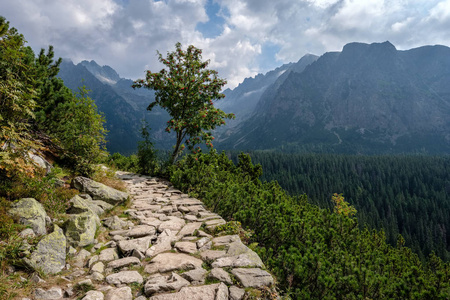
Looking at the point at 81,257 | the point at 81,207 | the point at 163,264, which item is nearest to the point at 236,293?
the point at 163,264

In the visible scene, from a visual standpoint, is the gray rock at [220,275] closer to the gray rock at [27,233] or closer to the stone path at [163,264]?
the stone path at [163,264]

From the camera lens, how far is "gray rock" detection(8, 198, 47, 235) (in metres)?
4.20

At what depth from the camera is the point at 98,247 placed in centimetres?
464

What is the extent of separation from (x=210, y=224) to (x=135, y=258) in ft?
7.15

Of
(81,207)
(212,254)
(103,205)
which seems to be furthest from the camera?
(103,205)

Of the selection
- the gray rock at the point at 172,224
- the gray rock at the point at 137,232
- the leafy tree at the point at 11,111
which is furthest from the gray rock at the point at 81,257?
the leafy tree at the point at 11,111

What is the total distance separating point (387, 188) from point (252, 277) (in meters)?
145

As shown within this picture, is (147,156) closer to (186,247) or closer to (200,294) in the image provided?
(186,247)

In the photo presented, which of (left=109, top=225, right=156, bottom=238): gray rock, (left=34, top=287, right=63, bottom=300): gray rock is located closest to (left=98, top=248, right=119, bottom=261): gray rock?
(left=109, top=225, right=156, bottom=238): gray rock

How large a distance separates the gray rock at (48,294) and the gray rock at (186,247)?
6.69 ft

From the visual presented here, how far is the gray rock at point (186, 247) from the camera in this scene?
4527 millimetres

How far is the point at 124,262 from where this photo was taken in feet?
13.1

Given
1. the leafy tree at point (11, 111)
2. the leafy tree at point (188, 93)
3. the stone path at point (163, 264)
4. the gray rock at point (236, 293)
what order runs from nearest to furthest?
1. the gray rock at point (236, 293)
2. the stone path at point (163, 264)
3. the leafy tree at point (11, 111)
4. the leafy tree at point (188, 93)

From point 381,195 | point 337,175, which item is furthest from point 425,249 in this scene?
point 337,175
